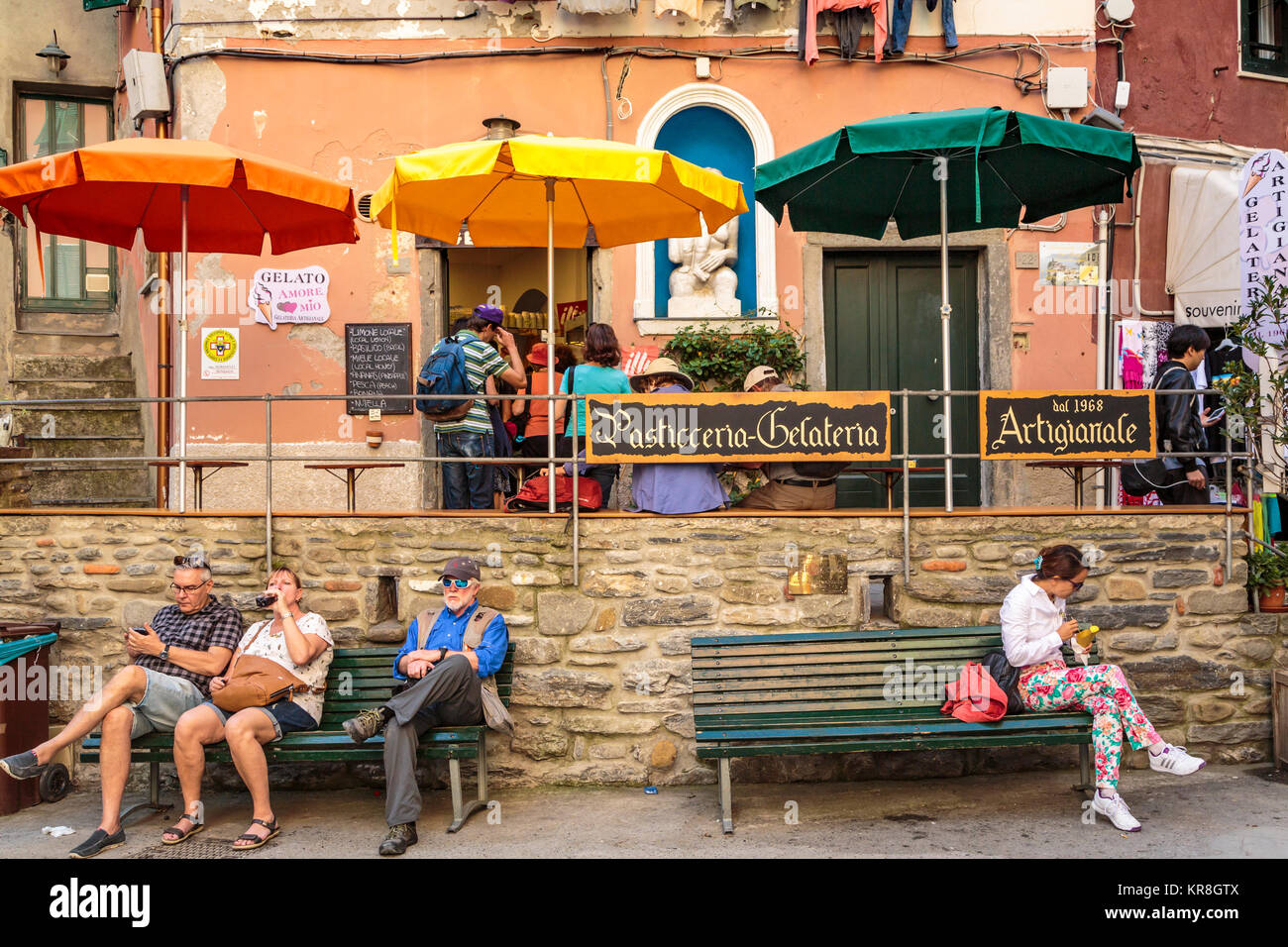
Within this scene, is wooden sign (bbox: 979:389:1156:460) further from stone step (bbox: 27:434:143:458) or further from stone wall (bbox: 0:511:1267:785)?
stone step (bbox: 27:434:143:458)

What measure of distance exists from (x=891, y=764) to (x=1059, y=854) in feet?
4.71

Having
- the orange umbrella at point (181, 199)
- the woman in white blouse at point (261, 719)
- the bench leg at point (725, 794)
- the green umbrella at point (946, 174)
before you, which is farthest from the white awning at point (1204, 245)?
the woman in white blouse at point (261, 719)

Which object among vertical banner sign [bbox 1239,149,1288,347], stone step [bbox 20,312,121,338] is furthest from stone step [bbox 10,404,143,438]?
vertical banner sign [bbox 1239,149,1288,347]

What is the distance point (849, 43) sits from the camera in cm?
956

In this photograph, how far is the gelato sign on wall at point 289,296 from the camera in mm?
9414

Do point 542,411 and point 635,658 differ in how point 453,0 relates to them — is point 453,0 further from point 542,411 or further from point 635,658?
point 635,658

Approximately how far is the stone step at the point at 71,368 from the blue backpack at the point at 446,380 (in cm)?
518

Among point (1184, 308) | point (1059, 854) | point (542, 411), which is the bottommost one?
point (1059, 854)

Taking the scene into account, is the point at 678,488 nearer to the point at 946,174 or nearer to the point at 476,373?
the point at 476,373

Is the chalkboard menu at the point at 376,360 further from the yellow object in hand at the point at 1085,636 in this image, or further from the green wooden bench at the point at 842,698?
the yellow object in hand at the point at 1085,636

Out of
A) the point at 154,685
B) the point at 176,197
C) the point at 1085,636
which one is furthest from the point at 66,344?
the point at 1085,636

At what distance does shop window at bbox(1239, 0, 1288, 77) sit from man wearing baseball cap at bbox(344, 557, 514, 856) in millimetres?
8695

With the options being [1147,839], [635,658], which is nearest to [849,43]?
[635,658]

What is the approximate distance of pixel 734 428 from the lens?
21.0 feet
